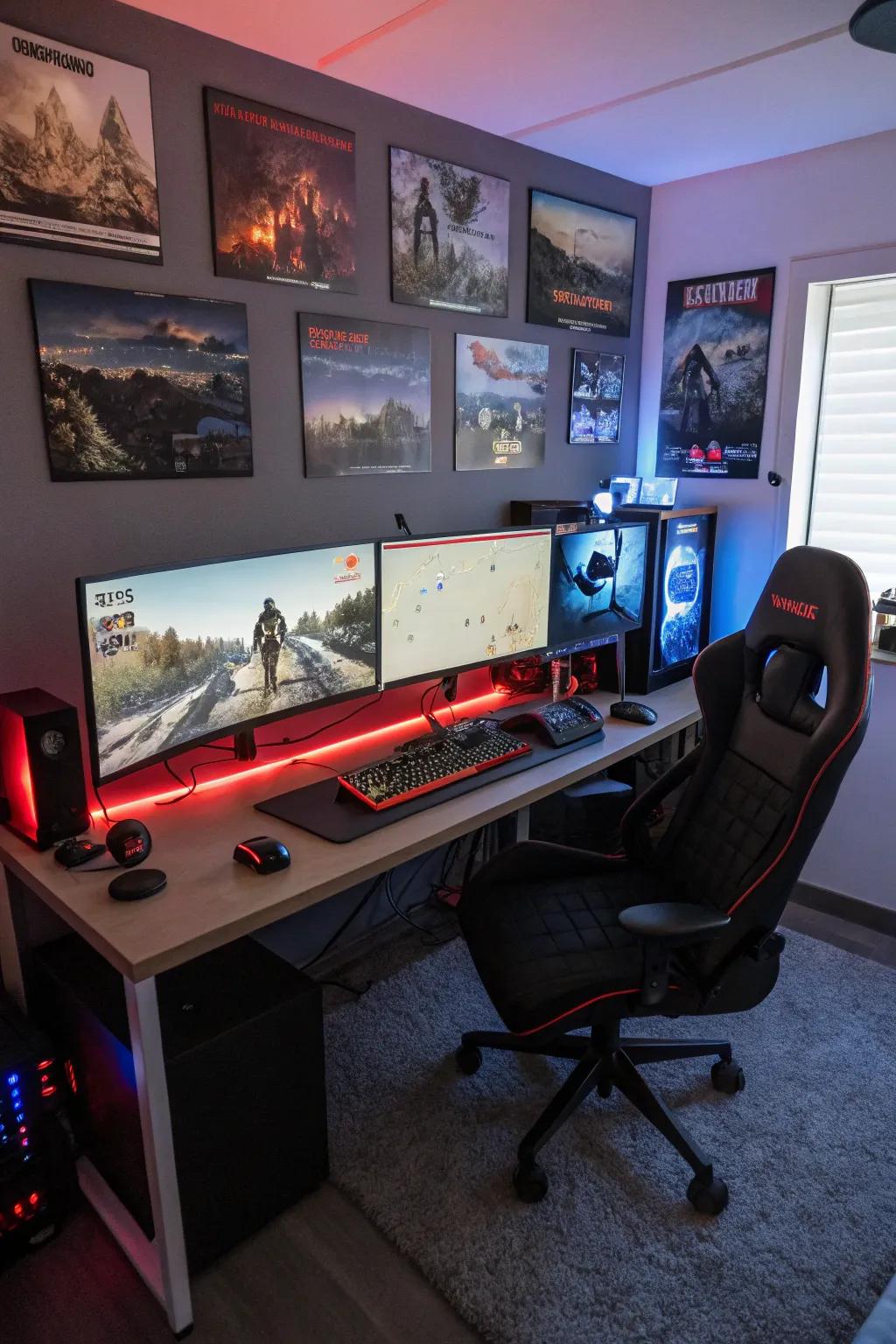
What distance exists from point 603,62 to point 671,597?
4.69 ft

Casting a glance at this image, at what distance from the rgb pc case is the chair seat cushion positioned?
81 cm

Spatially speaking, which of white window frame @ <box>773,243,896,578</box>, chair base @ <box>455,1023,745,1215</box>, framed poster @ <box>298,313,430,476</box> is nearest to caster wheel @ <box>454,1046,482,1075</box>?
chair base @ <box>455,1023,745,1215</box>

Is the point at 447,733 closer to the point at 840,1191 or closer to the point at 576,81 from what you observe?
the point at 840,1191

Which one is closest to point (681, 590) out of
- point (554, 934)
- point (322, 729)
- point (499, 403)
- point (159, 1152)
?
point (499, 403)

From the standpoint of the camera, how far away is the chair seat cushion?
158cm

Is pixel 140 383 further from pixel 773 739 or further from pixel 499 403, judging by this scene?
pixel 773 739

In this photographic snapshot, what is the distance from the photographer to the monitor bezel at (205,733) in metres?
1.48

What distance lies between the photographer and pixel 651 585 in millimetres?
2625

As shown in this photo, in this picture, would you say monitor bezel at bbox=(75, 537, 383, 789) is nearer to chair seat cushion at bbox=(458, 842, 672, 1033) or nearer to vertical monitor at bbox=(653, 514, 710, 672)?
chair seat cushion at bbox=(458, 842, 672, 1033)

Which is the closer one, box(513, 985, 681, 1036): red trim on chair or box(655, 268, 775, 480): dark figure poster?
box(513, 985, 681, 1036): red trim on chair

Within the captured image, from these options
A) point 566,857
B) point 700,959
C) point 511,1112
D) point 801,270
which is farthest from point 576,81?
point 511,1112

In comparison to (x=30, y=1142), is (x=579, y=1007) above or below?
above

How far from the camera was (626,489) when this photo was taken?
2988 mm

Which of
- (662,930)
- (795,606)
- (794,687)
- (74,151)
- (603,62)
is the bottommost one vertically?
(662,930)
